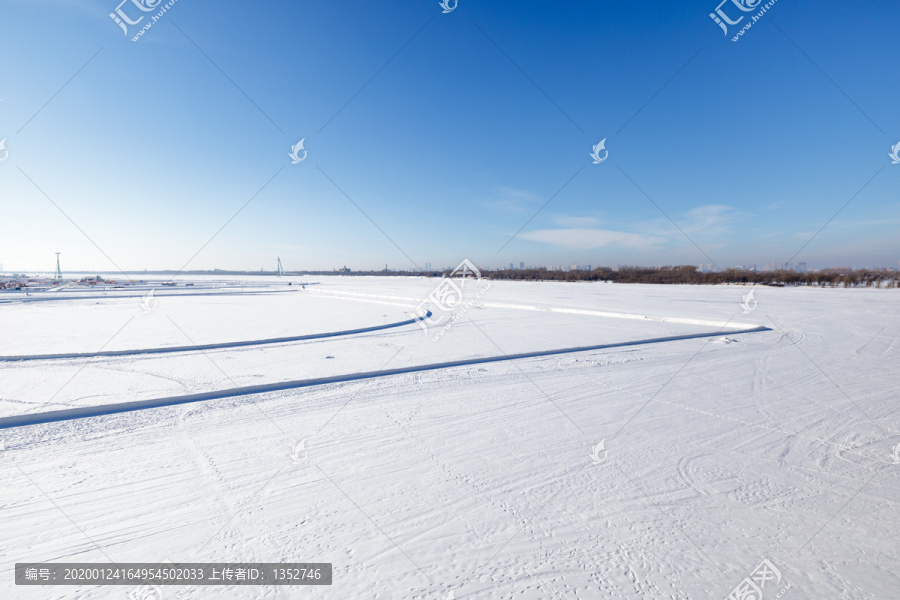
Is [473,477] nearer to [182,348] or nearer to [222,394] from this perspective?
[222,394]

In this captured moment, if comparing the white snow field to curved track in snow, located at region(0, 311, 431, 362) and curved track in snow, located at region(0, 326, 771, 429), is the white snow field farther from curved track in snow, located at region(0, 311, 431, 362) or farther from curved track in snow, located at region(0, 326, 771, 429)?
curved track in snow, located at region(0, 311, 431, 362)

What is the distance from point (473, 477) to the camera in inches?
129

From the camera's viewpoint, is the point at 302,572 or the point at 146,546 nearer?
the point at 302,572

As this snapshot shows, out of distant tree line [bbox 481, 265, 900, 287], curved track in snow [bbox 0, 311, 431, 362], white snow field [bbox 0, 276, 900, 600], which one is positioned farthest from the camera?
distant tree line [bbox 481, 265, 900, 287]

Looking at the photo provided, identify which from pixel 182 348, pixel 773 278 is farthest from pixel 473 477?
pixel 773 278

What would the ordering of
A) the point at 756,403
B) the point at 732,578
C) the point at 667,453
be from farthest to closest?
1. the point at 756,403
2. the point at 667,453
3. the point at 732,578

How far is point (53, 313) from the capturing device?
15.1 meters

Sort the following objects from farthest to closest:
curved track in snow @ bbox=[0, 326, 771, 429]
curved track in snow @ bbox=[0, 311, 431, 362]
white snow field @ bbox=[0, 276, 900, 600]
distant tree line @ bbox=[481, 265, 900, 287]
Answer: distant tree line @ bbox=[481, 265, 900, 287], curved track in snow @ bbox=[0, 311, 431, 362], curved track in snow @ bbox=[0, 326, 771, 429], white snow field @ bbox=[0, 276, 900, 600]

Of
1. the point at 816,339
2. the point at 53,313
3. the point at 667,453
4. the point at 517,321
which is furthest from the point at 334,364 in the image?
the point at 53,313

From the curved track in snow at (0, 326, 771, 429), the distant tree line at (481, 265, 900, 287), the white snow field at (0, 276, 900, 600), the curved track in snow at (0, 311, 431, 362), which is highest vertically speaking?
the distant tree line at (481, 265, 900, 287)

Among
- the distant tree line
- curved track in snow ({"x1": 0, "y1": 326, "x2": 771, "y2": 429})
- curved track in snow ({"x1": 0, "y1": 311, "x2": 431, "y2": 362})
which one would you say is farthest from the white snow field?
the distant tree line

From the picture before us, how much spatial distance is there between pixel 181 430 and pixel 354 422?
1793 mm

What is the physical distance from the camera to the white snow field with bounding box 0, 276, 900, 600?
230 centimetres

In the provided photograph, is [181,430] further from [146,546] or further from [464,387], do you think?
[464,387]
